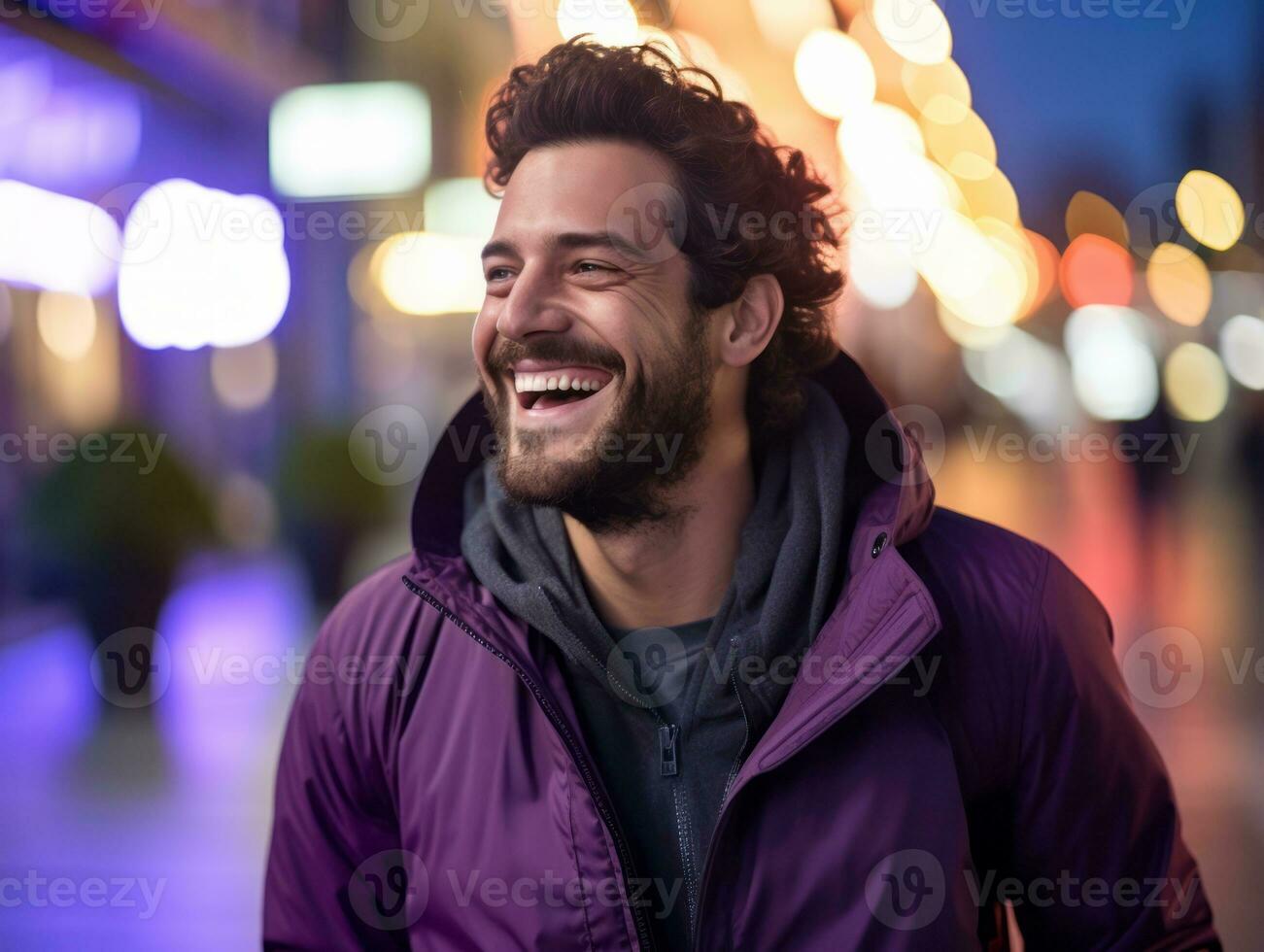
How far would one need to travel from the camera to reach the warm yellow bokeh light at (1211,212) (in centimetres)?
1086

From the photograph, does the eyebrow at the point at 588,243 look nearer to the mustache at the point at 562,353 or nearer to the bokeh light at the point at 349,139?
the mustache at the point at 562,353

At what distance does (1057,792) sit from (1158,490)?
13375 millimetres

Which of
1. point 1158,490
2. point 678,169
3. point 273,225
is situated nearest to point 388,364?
point 273,225

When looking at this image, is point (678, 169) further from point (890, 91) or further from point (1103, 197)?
point (1103, 197)

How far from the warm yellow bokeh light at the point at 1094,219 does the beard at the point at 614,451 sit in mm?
20210

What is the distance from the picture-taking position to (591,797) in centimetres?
159

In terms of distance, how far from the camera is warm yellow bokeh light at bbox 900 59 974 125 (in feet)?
32.0

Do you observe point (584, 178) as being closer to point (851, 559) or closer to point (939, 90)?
point (851, 559)

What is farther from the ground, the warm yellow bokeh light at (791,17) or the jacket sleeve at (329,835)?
the warm yellow bokeh light at (791,17)

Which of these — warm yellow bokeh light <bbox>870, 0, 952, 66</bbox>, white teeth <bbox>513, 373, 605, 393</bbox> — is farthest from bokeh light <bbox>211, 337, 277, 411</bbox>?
white teeth <bbox>513, 373, 605, 393</bbox>

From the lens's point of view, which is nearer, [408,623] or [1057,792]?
[1057,792]

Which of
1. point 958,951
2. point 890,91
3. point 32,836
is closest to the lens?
point 958,951

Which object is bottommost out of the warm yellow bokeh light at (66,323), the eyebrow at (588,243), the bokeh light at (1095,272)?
the eyebrow at (588,243)

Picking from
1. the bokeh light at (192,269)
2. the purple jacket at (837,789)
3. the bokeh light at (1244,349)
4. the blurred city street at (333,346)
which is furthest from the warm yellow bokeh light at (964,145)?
the purple jacket at (837,789)
